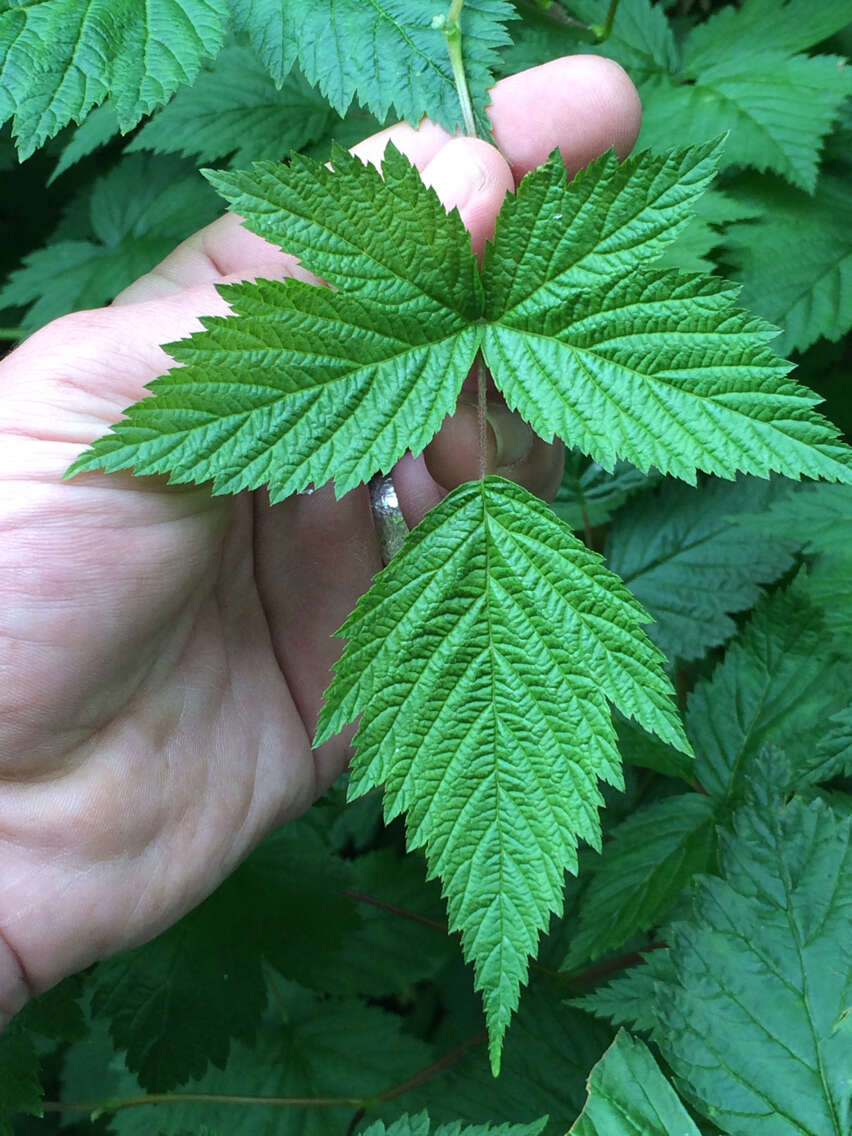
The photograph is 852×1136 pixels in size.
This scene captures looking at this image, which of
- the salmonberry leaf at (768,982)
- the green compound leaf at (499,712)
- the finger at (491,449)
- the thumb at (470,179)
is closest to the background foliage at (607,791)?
the salmonberry leaf at (768,982)

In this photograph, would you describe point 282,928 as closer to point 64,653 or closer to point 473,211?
point 64,653

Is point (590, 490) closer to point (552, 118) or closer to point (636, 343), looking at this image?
point (552, 118)

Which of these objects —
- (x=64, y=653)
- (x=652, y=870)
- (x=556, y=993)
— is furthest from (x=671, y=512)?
(x=64, y=653)

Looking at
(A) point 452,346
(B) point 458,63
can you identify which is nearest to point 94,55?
(B) point 458,63

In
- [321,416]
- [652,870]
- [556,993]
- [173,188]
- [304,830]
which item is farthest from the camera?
[173,188]

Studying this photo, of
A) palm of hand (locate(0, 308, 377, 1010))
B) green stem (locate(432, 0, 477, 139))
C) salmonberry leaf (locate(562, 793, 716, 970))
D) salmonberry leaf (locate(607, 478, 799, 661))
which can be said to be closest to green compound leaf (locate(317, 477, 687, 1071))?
palm of hand (locate(0, 308, 377, 1010))

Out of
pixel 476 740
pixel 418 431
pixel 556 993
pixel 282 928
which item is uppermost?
pixel 418 431

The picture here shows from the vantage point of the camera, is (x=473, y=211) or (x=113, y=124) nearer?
(x=473, y=211)
